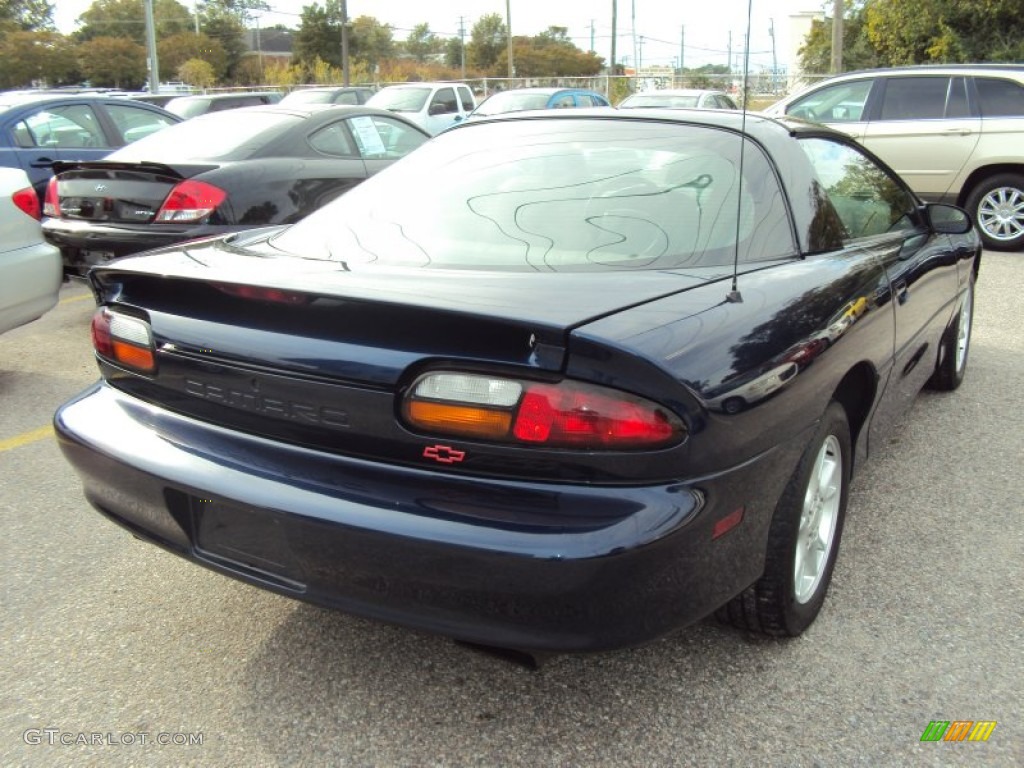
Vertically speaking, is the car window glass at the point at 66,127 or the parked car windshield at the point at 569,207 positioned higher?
the car window glass at the point at 66,127

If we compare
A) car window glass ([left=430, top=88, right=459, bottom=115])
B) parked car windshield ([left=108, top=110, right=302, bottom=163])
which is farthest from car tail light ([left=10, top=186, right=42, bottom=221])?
car window glass ([left=430, top=88, right=459, bottom=115])

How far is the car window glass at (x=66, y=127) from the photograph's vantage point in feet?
26.4

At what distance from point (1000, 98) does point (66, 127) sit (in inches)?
336

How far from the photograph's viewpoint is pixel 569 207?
276 cm

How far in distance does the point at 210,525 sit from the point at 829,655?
1673 millimetres

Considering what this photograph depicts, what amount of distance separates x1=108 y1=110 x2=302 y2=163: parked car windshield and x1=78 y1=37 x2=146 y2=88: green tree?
45121 millimetres

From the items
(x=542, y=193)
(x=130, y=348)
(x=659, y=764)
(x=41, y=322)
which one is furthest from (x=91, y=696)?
(x=41, y=322)

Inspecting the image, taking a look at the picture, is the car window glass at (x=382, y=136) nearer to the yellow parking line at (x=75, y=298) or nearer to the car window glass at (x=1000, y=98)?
the yellow parking line at (x=75, y=298)

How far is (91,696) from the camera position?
2.45 meters

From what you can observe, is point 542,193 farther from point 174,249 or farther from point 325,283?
point 174,249

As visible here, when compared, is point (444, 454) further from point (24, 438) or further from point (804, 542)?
point (24, 438)

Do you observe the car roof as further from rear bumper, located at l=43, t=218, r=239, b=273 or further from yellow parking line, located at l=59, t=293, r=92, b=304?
rear bumper, located at l=43, t=218, r=239, b=273

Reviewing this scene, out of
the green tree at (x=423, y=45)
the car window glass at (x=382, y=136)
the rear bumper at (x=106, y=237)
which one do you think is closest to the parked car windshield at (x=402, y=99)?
the car window glass at (x=382, y=136)

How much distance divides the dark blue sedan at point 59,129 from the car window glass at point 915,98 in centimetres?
732
